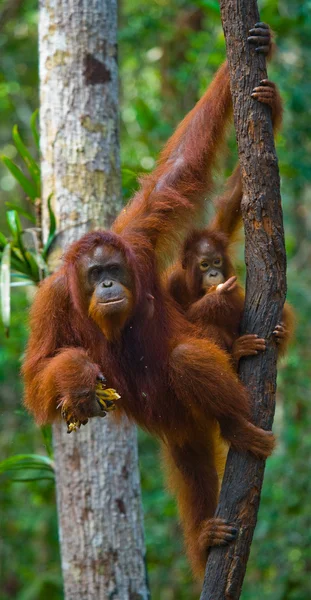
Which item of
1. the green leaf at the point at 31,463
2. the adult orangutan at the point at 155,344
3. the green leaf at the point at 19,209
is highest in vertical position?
the green leaf at the point at 19,209

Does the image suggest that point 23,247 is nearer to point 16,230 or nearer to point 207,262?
point 16,230

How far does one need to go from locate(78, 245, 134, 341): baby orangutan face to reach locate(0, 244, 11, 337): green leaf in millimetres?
692

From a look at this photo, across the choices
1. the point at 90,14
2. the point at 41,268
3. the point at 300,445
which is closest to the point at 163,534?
the point at 300,445

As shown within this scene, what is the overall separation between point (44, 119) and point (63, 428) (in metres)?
1.65

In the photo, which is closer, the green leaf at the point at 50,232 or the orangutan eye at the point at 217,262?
the orangutan eye at the point at 217,262

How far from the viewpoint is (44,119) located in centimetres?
405

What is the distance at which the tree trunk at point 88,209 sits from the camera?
3.73m

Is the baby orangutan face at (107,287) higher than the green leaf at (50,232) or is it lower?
lower

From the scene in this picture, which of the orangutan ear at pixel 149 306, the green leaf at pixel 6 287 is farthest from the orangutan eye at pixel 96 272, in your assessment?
the green leaf at pixel 6 287

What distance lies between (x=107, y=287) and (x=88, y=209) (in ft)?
3.42

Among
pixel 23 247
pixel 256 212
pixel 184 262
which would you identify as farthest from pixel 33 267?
pixel 256 212

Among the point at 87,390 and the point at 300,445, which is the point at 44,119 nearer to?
the point at 87,390

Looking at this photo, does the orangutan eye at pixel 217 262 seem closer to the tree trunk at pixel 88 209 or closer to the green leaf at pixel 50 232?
the tree trunk at pixel 88 209

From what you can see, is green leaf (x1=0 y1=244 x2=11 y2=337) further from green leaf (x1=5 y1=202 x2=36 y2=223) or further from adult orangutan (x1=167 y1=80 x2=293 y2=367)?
adult orangutan (x1=167 y1=80 x2=293 y2=367)
